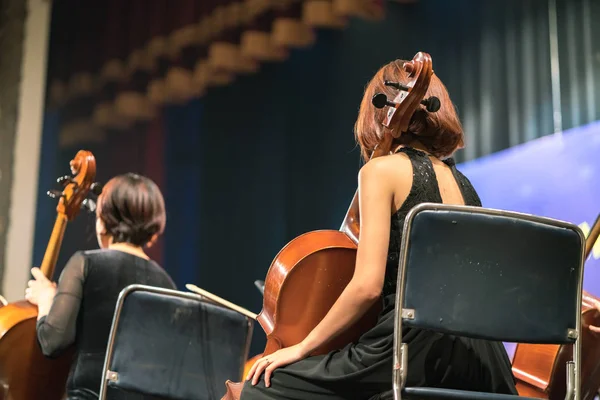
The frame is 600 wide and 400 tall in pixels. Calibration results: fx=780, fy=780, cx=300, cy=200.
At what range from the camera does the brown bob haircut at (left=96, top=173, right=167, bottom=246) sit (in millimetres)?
2551

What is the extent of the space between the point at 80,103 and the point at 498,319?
4.08 meters

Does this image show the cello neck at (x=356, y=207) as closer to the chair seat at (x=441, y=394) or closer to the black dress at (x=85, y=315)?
the chair seat at (x=441, y=394)

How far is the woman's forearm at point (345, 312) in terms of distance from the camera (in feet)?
4.86

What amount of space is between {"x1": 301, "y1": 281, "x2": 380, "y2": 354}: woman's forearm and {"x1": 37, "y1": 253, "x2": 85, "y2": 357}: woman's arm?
1074mm

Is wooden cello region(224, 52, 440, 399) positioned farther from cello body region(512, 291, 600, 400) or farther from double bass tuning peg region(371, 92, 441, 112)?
cello body region(512, 291, 600, 400)

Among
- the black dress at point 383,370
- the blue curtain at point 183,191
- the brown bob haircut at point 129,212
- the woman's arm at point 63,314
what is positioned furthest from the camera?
the blue curtain at point 183,191

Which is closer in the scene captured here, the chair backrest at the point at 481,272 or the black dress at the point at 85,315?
the chair backrest at the point at 481,272

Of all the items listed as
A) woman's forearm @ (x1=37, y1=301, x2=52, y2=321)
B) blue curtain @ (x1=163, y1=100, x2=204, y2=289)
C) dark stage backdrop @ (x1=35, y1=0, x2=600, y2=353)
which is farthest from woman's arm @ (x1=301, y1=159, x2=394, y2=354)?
blue curtain @ (x1=163, y1=100, x2=204, y2=289)

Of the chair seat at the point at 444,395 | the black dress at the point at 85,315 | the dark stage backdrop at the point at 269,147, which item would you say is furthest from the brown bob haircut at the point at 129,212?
the dark stage backdrop at the point at 269,147

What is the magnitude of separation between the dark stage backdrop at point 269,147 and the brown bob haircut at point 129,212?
5.74ft

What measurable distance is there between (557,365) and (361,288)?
620 millimetres

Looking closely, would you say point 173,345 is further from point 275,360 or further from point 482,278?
point 482,278

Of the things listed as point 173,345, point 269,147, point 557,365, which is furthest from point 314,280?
point 269,147

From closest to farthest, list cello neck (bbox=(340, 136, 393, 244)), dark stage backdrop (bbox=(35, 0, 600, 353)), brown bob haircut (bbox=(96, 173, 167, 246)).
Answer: cello neck (bbox=(340, 136, 393, 244)) → brown bob haircut (bbox=(96, 173, 167, 246)) → dark stage backdrop (bbox=(35, 0, 600, 353))
